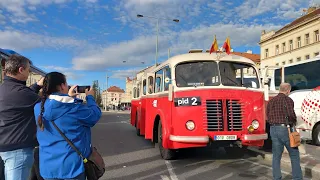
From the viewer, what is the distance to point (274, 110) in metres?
5.49

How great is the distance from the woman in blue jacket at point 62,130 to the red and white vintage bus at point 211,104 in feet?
14.7

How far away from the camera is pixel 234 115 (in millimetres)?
7184

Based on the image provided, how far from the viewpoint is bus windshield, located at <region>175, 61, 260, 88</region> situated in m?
7.66

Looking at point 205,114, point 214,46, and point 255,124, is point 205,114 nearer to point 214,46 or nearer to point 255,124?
point 255,124

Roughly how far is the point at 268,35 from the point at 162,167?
191ft

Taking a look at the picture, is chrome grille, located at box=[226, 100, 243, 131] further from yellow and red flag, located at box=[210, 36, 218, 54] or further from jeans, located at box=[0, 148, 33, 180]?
jeans, located at box=[0, 148, 33, 180]

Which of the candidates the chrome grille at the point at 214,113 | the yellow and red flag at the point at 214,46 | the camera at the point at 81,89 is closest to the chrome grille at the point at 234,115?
the chrome grille at the point at 214,113

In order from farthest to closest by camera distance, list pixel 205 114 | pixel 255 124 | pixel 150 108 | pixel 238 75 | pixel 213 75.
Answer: pixel 150 108 < pixel 238 75 < pixel 213 75 < pixel 255 124 < pixel 205 114

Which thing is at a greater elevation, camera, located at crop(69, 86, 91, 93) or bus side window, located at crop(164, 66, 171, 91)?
bus side window, located at crop(164, 66, 171, 91)

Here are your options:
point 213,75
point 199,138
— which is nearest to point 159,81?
point 213,75

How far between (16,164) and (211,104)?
4807mm

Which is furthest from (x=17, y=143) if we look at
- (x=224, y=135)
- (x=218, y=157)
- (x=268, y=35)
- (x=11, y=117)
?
(x=268, y=35)

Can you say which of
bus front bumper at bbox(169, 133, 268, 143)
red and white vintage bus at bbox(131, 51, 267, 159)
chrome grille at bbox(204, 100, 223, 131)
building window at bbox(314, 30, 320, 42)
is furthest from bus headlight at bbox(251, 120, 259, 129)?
building window at bbox(314, 30, 320, 42)

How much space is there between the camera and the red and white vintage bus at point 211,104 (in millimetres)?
7137
